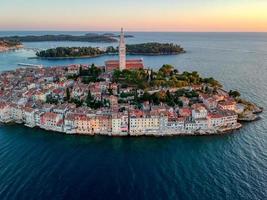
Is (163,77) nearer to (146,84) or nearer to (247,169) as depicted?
(146,84)

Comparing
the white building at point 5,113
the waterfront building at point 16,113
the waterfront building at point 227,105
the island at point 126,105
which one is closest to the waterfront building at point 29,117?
the island at point 126,105

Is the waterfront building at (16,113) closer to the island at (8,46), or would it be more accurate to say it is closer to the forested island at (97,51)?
the forested island at (97,51)

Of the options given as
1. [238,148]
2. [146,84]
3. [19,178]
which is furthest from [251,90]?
[19,178]

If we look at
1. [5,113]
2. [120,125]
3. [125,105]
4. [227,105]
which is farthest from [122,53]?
[120,125]

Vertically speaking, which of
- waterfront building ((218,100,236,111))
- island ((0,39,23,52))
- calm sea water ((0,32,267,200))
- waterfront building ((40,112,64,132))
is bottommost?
island ((0,39,23,52))

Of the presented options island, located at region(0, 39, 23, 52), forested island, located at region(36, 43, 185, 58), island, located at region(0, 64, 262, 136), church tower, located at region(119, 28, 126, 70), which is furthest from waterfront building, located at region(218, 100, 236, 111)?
island, located at region(0, 39, 23, 52)

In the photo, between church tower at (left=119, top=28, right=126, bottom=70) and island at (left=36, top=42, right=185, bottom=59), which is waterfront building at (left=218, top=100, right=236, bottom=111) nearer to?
church tower at (left=119, top=28, right=126, bottom=70)

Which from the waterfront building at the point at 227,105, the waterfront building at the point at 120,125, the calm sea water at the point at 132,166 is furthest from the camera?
the waterfront building at the point at 227,105
